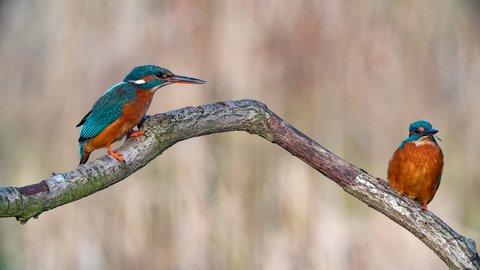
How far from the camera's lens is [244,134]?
2680 millimetres

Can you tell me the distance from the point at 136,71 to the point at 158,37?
1.44 meters

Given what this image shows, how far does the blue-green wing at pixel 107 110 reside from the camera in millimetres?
1436

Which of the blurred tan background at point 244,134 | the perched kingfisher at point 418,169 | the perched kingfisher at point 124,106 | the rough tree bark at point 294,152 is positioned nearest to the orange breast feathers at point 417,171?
the perched kingfisher at point 418,169

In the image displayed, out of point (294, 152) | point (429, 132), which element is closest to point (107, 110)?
point (294, 152)

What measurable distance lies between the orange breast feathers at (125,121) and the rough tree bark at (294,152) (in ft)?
0.36

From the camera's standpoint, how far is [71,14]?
2803 millimetres

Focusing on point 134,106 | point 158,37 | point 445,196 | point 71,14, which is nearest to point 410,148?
point 134,106

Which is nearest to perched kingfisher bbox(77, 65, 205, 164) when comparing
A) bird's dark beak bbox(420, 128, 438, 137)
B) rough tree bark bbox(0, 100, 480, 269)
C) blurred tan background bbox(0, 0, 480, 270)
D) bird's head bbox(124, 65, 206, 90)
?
bird's head bbox(124, 65, 206, 90)

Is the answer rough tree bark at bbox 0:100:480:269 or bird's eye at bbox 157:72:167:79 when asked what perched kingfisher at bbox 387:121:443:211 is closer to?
rough tree bark at bbox 0:100:480:269

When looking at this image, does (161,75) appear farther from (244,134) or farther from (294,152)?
(244,134)

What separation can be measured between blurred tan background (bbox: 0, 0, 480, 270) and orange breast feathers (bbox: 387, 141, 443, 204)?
1119 mm

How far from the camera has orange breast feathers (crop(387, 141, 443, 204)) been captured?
1.44m

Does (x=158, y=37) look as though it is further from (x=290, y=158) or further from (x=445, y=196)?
(x=445, y=196)

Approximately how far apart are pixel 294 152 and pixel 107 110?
737 mm
